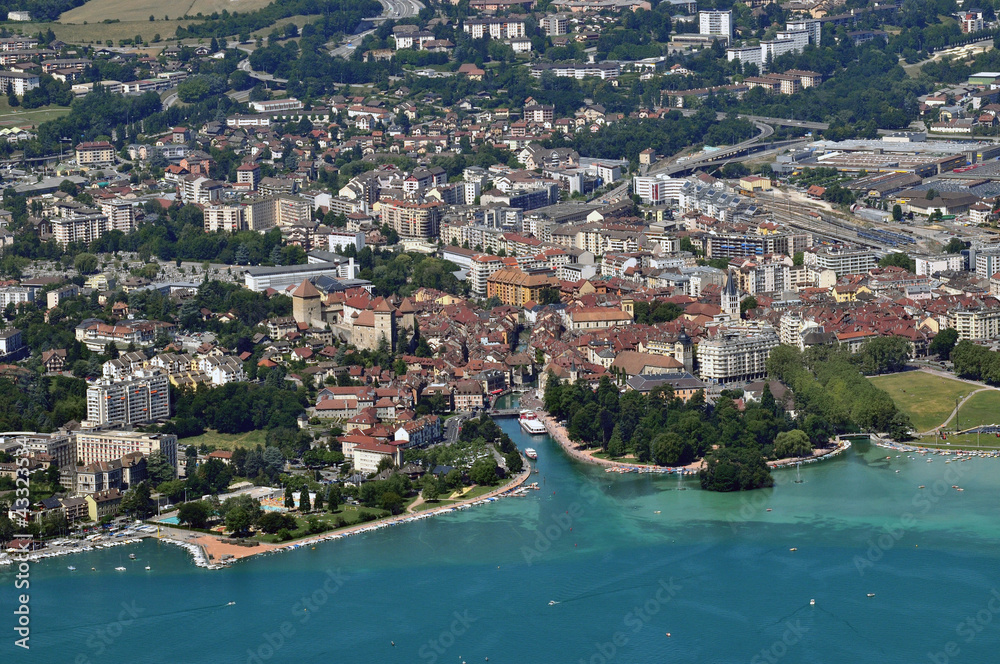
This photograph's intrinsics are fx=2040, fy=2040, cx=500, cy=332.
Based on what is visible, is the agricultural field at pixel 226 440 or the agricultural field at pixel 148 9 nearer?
the agricultural field at pixel 226 440

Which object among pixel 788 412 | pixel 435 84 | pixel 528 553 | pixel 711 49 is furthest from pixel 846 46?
pixel 528 553

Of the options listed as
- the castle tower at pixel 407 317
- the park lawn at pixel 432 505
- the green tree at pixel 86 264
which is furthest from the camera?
the green tree at pixel 86 264

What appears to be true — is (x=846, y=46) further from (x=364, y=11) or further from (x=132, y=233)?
(x=132, y=233)

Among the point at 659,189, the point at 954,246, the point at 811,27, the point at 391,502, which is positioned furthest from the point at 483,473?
the point at 811,27

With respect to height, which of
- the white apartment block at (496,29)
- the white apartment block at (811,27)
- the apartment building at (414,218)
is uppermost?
the white apartment block at (496,29)

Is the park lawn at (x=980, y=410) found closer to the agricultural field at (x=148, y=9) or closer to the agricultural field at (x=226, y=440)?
the agricultural field at (x=226, y=440)

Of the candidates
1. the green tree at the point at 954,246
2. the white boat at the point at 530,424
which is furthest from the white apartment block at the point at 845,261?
the white boat at the point at 530,424
